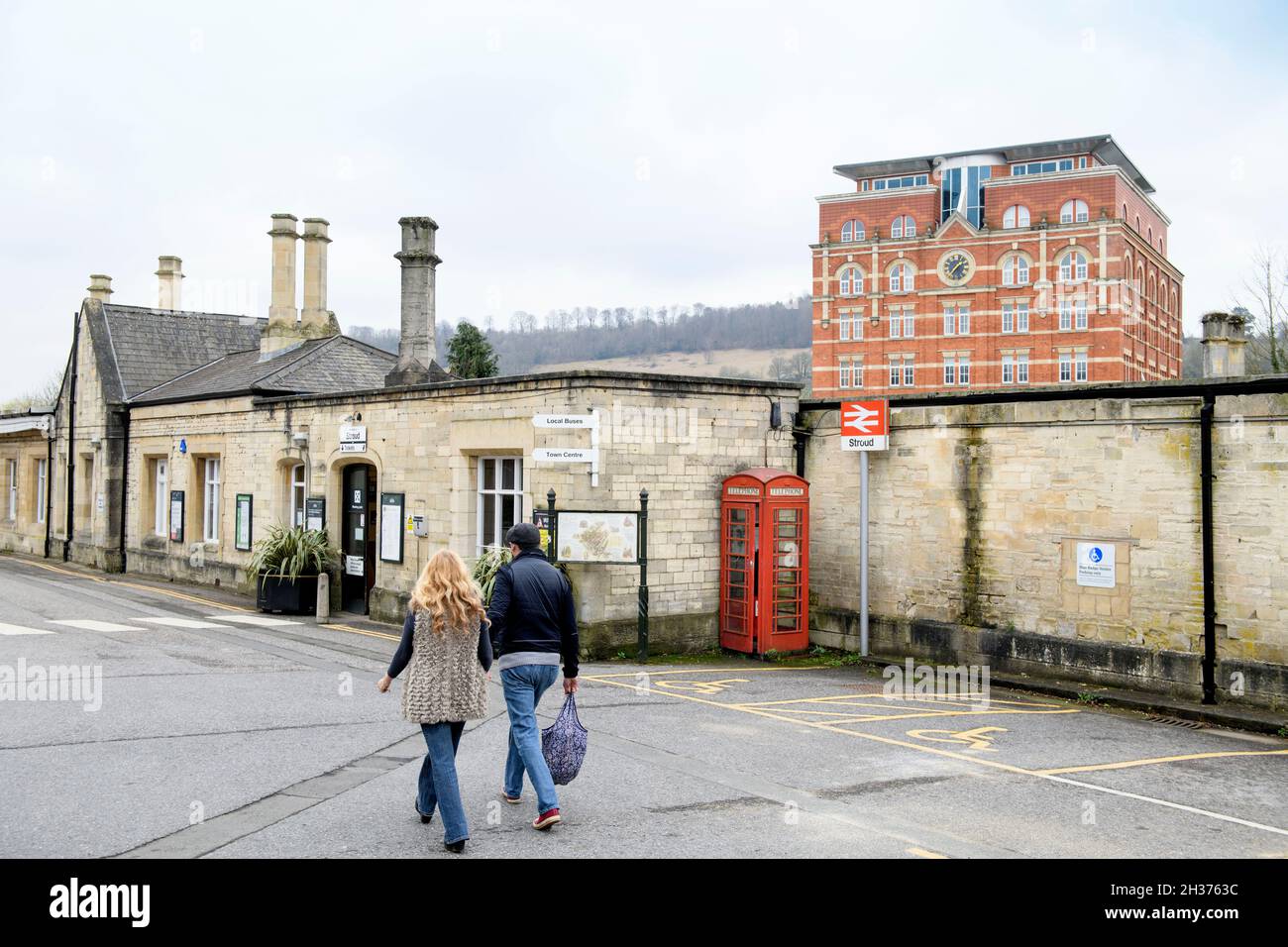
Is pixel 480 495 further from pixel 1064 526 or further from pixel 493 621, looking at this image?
pixel 493 621

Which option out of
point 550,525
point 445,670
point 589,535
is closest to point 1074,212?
point 589,535

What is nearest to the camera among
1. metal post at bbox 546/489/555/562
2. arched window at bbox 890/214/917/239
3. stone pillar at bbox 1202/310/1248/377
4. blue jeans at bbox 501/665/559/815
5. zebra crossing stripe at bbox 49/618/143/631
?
blue jeans at bbox 501/665/559/815

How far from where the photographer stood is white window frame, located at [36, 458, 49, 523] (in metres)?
33.0

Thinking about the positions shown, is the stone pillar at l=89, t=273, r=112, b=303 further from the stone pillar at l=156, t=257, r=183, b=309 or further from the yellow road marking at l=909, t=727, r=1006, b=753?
the yellow road marking at l=909, t=727, r=1006, b=753

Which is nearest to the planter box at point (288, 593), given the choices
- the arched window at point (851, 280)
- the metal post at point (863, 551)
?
the metal post at point (863, 551)

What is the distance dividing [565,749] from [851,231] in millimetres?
70704

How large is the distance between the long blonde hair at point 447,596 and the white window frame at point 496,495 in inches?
351

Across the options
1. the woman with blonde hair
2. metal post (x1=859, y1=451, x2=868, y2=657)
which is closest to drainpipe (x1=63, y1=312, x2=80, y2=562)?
metal post (x1=859, y1=451, x2=868, y2=657)

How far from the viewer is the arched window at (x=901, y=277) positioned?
71.1 meters

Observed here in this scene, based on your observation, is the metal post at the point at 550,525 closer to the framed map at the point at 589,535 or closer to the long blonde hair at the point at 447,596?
the framed map at the point at 589,535

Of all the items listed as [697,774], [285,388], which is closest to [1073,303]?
[285,388]

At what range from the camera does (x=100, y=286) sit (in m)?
30.6

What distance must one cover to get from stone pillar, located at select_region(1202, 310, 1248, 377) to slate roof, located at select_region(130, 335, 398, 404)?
16720 mm

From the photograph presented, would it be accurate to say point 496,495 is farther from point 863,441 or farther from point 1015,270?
point 1015,270
